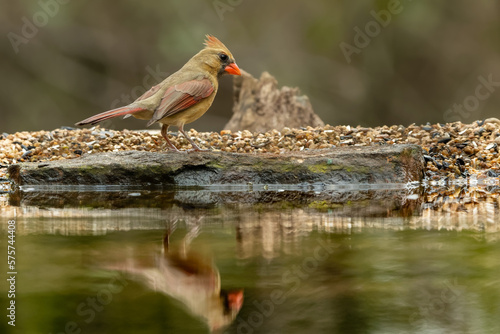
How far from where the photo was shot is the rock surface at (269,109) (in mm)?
7688

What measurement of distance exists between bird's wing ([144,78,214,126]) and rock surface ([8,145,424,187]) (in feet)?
1.37

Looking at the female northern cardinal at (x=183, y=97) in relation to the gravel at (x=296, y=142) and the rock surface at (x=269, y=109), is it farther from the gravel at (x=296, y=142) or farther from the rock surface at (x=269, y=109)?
the rock surface at (x=269, y=109)

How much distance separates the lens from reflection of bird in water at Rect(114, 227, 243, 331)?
179 centimetres

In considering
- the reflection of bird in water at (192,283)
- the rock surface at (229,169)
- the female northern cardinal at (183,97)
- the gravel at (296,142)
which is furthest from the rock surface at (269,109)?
the reflection of bird in water at (192,283)

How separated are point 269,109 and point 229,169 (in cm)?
269

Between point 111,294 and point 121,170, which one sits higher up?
point 121,170

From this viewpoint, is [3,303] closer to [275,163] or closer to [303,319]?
[303,319]

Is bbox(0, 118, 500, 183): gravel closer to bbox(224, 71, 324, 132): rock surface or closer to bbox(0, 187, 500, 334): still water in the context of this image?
bbox(224, 71, 324, 132): rock surface

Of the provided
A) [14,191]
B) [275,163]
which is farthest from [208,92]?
[14,191]

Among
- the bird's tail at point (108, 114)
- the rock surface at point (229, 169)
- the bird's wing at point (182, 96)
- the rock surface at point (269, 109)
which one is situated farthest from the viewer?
the rock surface at point (269, 109)

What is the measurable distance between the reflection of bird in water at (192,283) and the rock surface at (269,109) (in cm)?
517

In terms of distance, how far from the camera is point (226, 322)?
1690mm

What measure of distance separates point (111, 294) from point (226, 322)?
1.46ft

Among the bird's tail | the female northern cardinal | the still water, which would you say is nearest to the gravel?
the female northern cardinal
